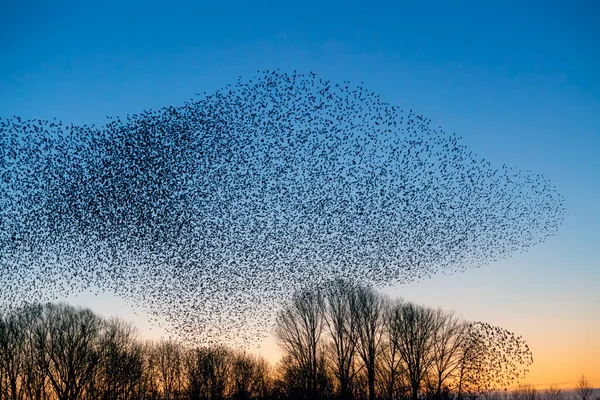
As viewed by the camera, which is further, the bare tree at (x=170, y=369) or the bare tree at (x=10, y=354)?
the bare tree at (x=170, y=369)

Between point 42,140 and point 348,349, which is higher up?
point 42,140


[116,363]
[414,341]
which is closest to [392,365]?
[414,341]

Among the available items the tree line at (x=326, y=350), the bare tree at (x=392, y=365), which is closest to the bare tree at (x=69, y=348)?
the tree line at (x=326, y=350)

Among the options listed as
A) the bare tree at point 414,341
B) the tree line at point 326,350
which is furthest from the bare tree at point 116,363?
the bare tree at point 414,341

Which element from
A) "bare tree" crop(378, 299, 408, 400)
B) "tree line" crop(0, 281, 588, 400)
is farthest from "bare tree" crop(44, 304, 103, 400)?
"bare tree" crop(378, 299, 408, 400)

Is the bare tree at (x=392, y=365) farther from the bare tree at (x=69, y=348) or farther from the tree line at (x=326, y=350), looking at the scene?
the bare tree at (x=69, y=348)

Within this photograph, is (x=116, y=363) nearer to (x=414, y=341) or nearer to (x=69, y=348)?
(x=69, y=348)

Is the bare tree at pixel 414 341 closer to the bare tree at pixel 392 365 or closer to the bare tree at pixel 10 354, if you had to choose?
the bare tree at pixel 392 365

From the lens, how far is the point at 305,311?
185 feet

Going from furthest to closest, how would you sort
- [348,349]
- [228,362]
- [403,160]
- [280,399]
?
[228,362] < [280,399] < [348,349] < [403,160]

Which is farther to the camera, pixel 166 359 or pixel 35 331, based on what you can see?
pixel 166 359

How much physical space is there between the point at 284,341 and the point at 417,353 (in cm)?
Result: 1373

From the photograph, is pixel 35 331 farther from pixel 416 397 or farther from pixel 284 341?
pixel 416 397

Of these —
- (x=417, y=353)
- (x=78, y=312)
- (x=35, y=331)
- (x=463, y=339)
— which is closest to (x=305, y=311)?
(x=417, y=353)
